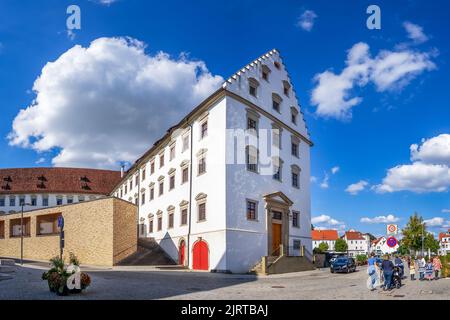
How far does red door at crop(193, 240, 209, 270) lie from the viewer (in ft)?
97.6

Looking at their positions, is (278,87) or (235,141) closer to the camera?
(235,141)

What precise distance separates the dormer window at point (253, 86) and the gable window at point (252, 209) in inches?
353

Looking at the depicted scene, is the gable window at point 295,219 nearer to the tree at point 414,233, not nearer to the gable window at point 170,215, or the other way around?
the gable window at point 170,215

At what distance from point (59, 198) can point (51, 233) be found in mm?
36758

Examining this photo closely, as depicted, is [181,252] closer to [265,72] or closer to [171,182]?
[171,182]

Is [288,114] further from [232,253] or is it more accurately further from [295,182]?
[232,253]

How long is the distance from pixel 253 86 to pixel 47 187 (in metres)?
56.8

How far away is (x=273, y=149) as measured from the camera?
112 feet

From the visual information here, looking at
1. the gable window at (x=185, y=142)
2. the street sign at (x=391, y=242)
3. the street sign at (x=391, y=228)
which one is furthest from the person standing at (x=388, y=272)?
the gable window at (x=185, y=142)

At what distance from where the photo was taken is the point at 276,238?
33156 millimetres

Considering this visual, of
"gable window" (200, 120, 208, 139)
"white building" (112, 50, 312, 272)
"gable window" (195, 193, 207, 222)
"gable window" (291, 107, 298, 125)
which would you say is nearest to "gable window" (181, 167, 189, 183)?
"white building" (112, 50, 312, 272)

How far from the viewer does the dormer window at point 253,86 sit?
1284 inches

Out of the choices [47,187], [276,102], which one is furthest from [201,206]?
[47,187]
